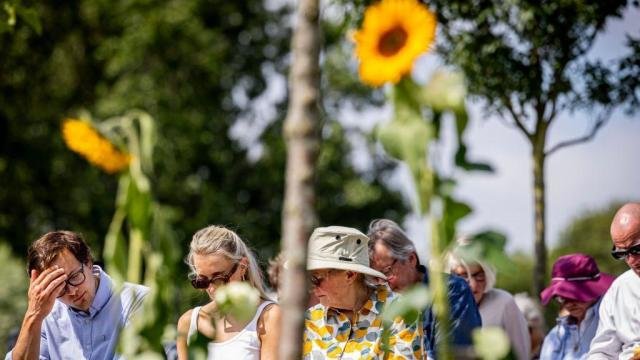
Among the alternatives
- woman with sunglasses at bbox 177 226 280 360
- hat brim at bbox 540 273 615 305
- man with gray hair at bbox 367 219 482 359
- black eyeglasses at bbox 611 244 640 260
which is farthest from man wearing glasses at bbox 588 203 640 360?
woman with sunglasses at bbox 177 226 280 360

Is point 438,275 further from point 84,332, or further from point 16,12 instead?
point 16,12

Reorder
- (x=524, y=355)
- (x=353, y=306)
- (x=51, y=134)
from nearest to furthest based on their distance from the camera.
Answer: (x=353, y=306)
(x=524, y=355)
(x=51, y=134)

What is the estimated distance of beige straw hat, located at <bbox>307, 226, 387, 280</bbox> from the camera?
205 inches

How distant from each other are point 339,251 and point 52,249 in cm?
128

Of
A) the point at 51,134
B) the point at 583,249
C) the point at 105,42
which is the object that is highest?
the point at 105,42

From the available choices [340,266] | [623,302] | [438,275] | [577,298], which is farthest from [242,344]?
[438,275]

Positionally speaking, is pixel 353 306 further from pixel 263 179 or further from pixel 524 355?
pixel 263 179

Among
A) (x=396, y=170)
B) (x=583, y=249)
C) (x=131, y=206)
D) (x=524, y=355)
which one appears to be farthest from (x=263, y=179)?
(x=583, y=249)

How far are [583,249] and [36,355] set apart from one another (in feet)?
185

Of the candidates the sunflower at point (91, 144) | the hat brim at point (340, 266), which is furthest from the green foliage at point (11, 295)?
the sunflower at point (91, 144)

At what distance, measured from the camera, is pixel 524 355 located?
23.0ft

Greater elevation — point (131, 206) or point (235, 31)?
point (235, 31)

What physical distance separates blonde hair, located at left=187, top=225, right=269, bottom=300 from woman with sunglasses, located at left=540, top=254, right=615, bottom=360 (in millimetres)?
2126

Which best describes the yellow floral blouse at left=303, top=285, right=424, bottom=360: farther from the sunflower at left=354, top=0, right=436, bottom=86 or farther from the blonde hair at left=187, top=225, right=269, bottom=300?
the sunflower at left=354, top=0, right=436, bottom=86
